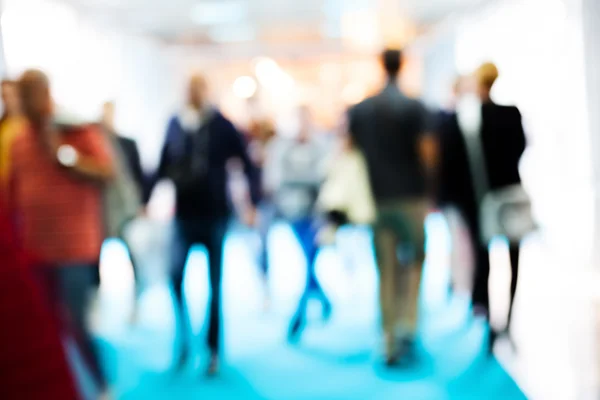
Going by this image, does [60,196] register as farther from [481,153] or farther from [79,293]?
[481,153]

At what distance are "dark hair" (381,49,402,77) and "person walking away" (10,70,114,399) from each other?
1.64 m

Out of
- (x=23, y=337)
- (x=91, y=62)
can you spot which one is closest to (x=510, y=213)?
(x=23, y=337)

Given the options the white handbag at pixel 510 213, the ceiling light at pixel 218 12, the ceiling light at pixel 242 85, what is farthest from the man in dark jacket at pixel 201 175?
the ceiling light at pixel 242 85

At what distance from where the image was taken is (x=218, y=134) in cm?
337

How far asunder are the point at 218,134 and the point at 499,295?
2720 mm

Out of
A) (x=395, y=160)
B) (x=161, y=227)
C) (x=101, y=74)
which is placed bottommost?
(x=161, y=227)

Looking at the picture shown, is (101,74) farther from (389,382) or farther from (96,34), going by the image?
(389,382)

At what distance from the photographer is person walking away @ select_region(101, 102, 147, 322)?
3.10m

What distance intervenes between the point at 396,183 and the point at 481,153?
1.61 feet

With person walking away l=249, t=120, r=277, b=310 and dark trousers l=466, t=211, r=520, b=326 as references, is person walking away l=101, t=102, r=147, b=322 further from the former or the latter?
dark trousers l=466, t=211, r=520, b=326

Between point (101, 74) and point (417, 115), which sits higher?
point (101, 74)

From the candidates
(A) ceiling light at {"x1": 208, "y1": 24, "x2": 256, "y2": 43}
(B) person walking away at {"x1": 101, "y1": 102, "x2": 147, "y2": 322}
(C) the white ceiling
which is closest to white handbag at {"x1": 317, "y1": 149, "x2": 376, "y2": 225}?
(B) person walking away at {"x1": 101, "y1": 102, "x2": 147, "y2": 322}

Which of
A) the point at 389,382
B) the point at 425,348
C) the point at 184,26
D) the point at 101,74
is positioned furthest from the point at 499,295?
the point at 184,26

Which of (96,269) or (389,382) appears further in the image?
(389,382)
